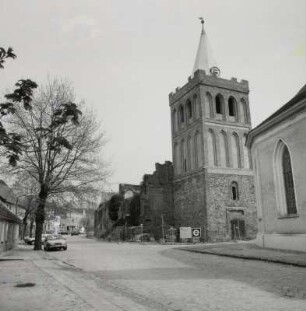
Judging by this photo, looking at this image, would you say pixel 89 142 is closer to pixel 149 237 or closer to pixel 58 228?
pixel 149 237

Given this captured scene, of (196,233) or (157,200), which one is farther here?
(157,200)

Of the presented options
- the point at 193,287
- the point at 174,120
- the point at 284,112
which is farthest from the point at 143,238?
the point at 193,287

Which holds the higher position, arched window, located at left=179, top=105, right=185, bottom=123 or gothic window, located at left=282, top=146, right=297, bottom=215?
arched window, located at left=179, top=105, right=185, bottom=123

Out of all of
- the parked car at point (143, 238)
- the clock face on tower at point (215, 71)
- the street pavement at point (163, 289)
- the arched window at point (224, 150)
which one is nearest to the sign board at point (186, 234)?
the parked car at point (143, 238)

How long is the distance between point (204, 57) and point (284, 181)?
91.0 feet

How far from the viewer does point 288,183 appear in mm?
19438

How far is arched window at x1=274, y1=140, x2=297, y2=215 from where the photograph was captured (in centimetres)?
1914

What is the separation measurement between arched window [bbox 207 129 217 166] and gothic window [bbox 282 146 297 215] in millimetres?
17750

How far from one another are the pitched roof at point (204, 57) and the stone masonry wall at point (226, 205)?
1401 centimetres

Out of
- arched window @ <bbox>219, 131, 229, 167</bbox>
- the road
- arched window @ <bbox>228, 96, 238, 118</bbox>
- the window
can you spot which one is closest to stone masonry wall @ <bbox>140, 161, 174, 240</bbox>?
arched window @ <bbox>219, 131, 229, 167</bbox>

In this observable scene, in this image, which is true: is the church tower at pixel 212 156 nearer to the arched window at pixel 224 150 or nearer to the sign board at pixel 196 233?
the arched window at pixel 224 150

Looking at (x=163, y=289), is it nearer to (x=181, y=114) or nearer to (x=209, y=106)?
(x=209, y=106)

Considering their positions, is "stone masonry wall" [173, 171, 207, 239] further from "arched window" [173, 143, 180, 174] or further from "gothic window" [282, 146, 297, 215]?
"gothic window" [282, 146, 297, 215]

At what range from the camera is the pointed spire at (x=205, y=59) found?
42469mm
